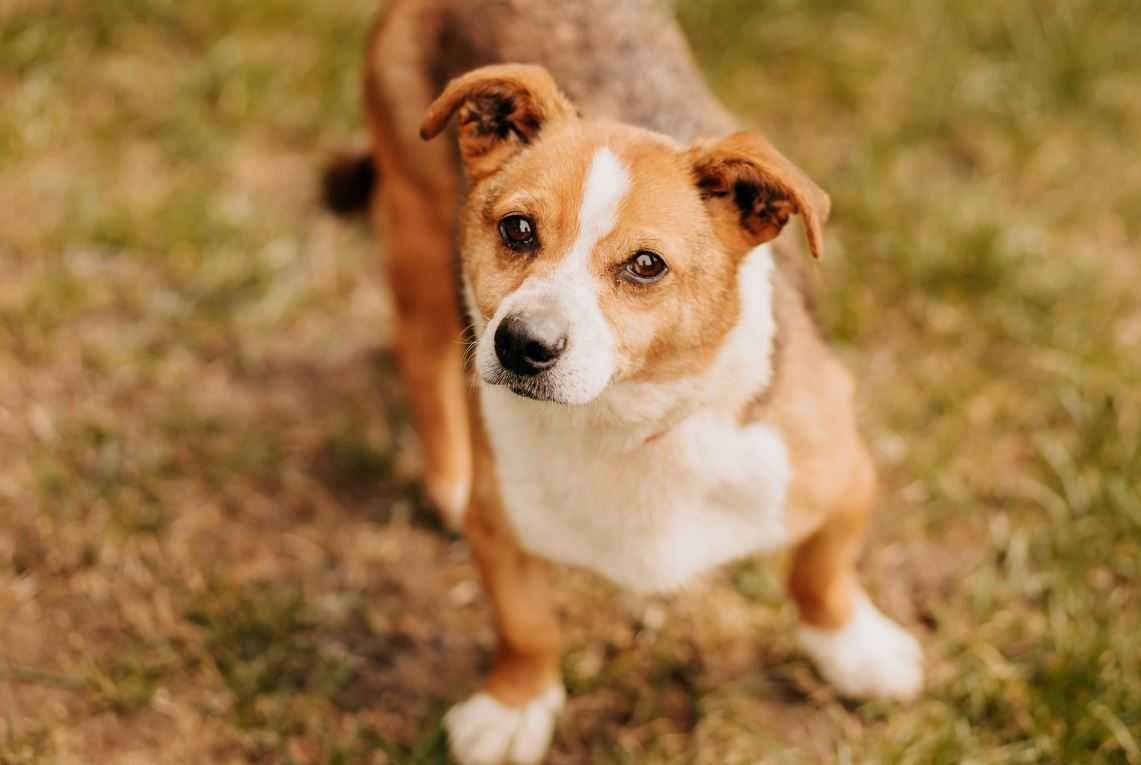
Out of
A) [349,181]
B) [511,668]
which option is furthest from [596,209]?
[349,181]

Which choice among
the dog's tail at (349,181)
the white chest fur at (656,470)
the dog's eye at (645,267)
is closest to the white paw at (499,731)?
the white chest fur at (656,470)

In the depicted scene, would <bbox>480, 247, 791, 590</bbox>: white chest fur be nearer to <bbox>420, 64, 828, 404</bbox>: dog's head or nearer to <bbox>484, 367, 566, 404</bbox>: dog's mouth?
<bbox>420, 64, 828, 404</bbox>: dog's head

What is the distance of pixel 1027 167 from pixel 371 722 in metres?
3.68

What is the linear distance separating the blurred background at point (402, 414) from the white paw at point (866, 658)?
9cm

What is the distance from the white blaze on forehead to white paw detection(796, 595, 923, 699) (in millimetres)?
1659

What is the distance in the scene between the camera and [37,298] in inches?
184

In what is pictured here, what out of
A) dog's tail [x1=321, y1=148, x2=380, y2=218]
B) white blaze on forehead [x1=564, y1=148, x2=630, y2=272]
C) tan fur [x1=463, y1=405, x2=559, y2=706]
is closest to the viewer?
white blaze on forehead [x1=564, y1=148, x2=630, y2=272]

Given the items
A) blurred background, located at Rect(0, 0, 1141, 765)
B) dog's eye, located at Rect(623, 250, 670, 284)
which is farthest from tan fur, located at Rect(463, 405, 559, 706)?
dog's eye, located at Rect(623, 250, 670, 284)

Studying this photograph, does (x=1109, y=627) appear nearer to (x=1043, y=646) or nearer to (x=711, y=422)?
(x=1043, y=646)

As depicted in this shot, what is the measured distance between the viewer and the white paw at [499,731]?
3576 millimetres

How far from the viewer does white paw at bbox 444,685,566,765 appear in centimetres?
358

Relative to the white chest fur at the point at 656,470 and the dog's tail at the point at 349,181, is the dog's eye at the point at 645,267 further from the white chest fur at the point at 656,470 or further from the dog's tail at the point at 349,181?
the dog's tail at the point at 349,181

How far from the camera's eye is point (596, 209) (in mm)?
2750

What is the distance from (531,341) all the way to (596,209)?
Result: 364 mm
